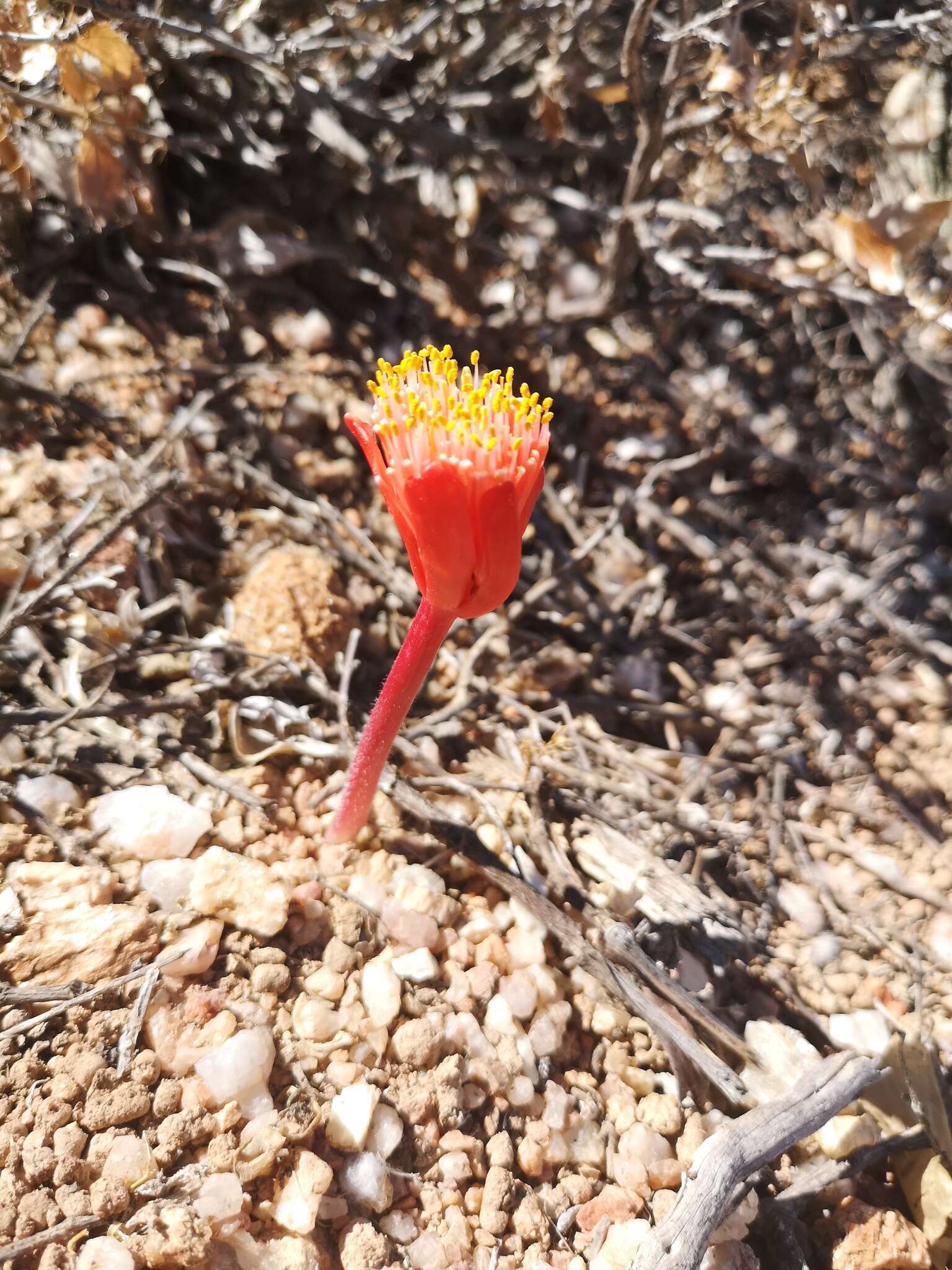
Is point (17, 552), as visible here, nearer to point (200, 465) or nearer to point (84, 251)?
point (200, 465)

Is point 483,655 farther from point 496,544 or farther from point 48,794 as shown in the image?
point 48,794

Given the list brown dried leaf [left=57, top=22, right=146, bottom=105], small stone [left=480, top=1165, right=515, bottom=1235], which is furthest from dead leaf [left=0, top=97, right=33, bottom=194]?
small stone [left=480, top=1165, right=515, bottom=1235]

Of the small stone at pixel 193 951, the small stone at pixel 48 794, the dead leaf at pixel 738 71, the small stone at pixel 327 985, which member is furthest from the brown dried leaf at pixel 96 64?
the small stone at pixel 327 985

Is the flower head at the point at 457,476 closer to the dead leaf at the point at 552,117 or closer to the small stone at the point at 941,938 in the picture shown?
the dead leaf at the point at 552,117

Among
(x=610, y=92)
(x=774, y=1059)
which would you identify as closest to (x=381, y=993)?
(x=774, y=1059)

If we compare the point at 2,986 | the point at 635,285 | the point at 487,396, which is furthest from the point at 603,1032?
the point at 635,285

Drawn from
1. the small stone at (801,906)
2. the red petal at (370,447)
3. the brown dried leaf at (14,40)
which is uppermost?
the brown dried leaf at (14,40)

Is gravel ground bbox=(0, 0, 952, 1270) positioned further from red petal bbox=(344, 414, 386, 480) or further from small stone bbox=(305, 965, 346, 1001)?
red petal bbox=(344, 414, 386, 480)
